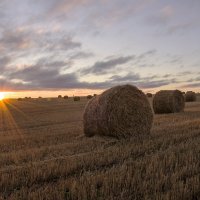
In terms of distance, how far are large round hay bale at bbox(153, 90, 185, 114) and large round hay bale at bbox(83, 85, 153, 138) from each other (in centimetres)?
944

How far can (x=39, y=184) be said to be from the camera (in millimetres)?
5699

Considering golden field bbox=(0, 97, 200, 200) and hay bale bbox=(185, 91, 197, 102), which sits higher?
hay bale bbox=(185, 91, 197, 102)

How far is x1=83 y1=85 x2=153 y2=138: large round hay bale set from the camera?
423 inches

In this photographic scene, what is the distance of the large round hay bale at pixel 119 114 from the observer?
10734mm

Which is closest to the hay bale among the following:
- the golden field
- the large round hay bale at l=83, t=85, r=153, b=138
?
the large round hay bale at l=83, t=85, r=153, b=138

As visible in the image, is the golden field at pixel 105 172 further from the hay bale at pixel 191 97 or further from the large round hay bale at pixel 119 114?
the hay bale at pixel 191 97

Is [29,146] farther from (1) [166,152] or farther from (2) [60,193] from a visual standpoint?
(2) [60,193]

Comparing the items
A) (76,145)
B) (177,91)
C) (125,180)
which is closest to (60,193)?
(125,180)

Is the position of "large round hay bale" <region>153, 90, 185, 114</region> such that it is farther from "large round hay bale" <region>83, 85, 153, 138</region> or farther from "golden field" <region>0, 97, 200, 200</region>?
"golden field" <region>0, 97, 200, 200</region>

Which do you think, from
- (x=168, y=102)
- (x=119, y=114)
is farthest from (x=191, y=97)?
(x=119, y=114)

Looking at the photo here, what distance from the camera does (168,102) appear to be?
21125 millimetres

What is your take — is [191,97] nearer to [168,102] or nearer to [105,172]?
[168,102]

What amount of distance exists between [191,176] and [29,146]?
5.28 m

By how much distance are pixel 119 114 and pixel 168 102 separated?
34.9 ft
